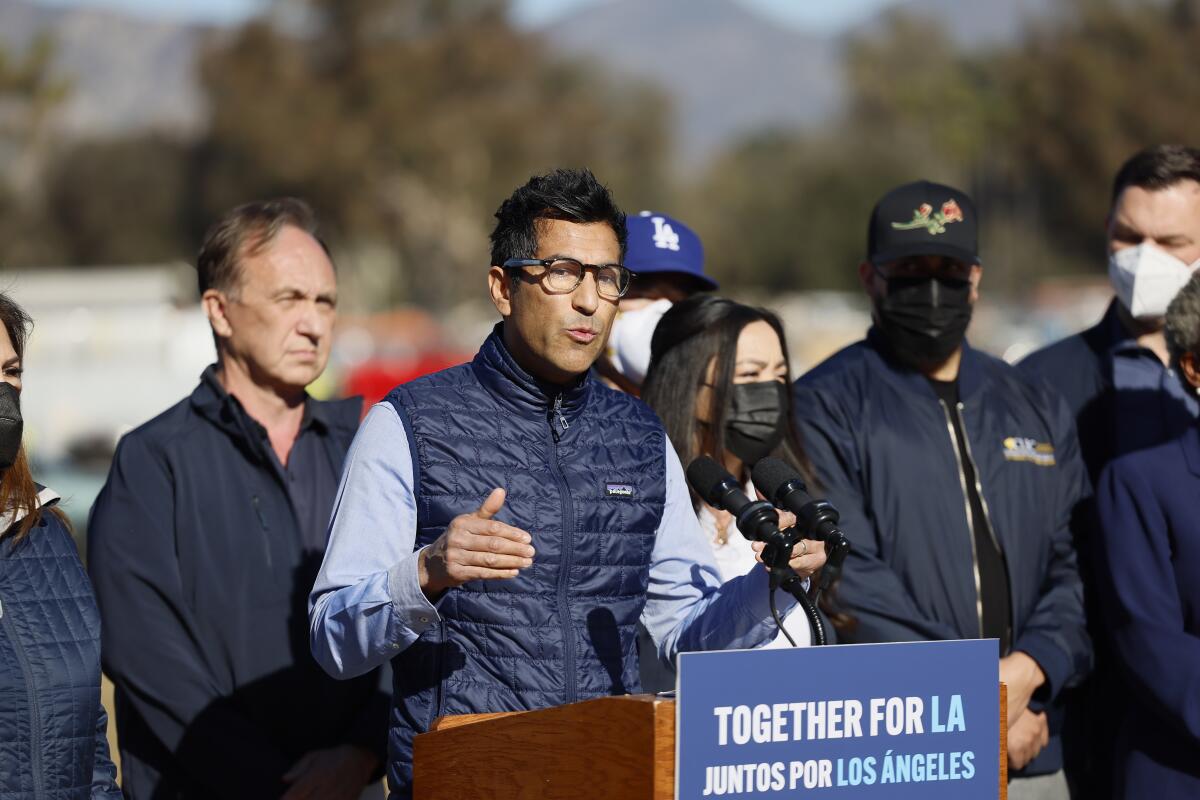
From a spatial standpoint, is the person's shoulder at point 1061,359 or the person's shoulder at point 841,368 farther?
the person's shoulder at point 1061,359

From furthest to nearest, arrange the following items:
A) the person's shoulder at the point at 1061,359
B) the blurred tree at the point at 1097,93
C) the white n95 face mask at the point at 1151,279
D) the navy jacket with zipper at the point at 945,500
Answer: the blurred tree at the point at 1097,93 → the person's shoulder at the point at 1061,359 → the white n95 face mask at the point at 1151,279 → the navy jacket with zipper at the point at 945,500

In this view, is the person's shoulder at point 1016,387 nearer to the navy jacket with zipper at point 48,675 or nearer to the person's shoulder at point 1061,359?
the person's shoulder at point 1061,359

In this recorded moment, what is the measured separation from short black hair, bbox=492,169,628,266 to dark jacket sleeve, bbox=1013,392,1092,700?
6.55 feet

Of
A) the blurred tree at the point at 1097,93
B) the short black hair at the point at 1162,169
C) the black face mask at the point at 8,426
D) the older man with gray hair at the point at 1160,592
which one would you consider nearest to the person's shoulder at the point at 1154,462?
the older man with gray hair at the point at 1160,592

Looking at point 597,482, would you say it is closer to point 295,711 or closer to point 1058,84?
point 295,711

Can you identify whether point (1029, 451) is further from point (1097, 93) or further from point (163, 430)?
point (1097, 93)

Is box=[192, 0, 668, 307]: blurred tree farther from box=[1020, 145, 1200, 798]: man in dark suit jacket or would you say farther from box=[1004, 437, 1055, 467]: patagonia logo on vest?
box=[1004, 437, 1055, 467]: patagonia logo on vest

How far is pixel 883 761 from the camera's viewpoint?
2.77 meters

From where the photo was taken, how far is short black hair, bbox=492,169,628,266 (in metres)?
3.34

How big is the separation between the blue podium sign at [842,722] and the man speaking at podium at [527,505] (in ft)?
1.45

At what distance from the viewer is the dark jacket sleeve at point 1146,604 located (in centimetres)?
410

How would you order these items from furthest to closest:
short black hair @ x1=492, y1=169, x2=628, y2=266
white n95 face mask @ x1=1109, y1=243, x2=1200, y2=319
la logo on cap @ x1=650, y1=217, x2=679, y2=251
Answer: la logo on cap @ x1=650, y1=217, x2=679, y2=251, white n95 face mask @ x1=1109, y1=243, x2=1200, y2=319, short black hair @ x1=492, y1=169, x2=628, y2=266

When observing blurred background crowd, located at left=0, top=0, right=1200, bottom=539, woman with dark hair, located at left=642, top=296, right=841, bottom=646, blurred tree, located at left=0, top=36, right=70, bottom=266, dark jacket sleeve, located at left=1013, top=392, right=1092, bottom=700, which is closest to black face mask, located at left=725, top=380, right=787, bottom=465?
woman with dark hair, located at left=642, top=296, right=841, bottom=646

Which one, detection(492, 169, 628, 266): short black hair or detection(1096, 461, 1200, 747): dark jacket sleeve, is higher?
detection(492, 169, 628, 266): short black hair
